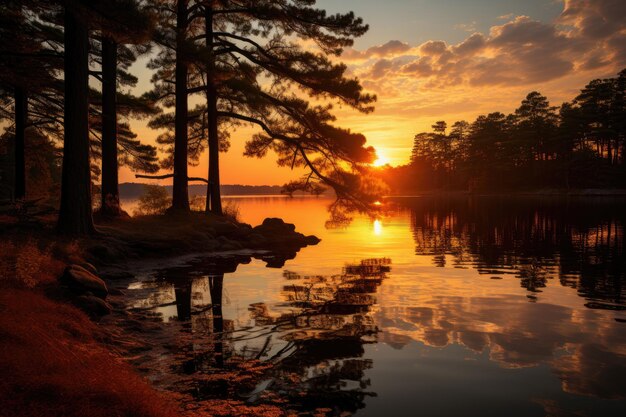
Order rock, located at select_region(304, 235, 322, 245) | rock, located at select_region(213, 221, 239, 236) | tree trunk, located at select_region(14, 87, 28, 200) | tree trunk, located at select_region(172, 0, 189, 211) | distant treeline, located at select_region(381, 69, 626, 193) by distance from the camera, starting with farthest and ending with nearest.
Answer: distant treeline, located at select_region(381, 69, 626, 193)
rock, located at select_region(304, 235, 322, 245)
tree trunk, located at select_region(172, 0, 189, 211)
tree trunk, located at select_region(14, 87, 28, 200)
rock, located at select_region(213, 221, 239, 236)

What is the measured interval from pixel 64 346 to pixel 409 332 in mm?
5595

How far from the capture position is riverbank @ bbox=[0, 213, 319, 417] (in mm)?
4273

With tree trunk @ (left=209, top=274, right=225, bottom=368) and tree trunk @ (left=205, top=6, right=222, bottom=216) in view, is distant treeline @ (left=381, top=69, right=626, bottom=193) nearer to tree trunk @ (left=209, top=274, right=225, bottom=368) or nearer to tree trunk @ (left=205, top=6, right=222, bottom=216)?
tree trunk @ (left=205, top=6, right=222, bottom=216)

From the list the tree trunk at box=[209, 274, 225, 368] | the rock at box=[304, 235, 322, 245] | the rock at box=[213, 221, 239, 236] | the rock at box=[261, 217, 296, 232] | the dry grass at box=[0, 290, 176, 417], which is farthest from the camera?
the rock at box=[261, 217, 296, 232]

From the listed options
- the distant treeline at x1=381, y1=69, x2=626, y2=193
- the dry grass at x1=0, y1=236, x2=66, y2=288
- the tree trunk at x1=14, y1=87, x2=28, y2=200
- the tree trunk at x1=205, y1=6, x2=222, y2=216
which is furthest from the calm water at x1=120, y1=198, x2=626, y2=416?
the distant treeline at x1=381, y1=69, x2=626, y2=193

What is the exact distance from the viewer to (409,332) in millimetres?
8219

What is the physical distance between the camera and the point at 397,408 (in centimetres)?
532

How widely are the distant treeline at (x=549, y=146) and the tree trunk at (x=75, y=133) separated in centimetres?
5739

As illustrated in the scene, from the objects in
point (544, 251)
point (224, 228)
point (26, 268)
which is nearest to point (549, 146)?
point (544, 251)

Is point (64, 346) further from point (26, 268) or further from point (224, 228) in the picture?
point (224, 228)

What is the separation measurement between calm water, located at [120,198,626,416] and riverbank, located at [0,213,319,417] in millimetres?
661

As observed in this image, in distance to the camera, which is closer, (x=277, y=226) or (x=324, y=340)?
(x=324, y=340)

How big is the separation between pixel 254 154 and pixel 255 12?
7.15 meters

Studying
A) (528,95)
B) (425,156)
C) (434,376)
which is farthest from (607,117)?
(434,376)
